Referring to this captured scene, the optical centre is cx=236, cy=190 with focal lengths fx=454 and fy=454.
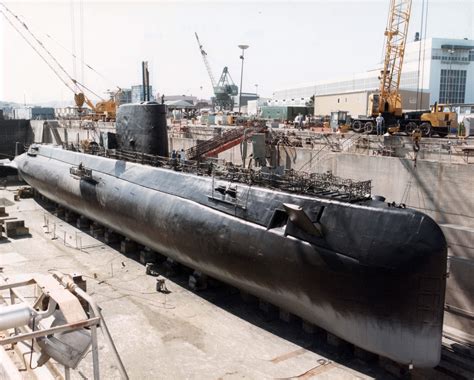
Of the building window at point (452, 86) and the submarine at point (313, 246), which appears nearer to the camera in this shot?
the submarine at point (313, 246)

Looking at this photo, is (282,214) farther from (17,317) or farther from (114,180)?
(114,180)

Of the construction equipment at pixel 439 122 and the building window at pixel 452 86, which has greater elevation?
the building window at pixel 452 86

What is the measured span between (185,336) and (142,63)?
48.0 feet

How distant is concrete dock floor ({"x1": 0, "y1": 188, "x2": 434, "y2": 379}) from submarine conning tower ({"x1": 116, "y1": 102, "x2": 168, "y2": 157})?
5.72 metres

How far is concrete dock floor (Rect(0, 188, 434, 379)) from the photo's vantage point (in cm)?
1091

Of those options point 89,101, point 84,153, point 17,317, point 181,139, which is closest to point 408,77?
point 89,101

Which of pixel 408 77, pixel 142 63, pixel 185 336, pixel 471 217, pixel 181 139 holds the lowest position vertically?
pixel 185 336

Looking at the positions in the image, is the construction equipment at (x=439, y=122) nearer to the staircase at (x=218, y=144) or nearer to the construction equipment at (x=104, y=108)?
the staircase at (x=218, y=144)

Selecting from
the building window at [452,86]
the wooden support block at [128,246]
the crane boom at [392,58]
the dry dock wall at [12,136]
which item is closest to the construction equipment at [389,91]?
the crane boom at [392,58]

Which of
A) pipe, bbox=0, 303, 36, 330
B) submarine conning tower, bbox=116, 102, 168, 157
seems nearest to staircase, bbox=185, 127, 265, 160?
submarine conning tower, bbox=116, 102, 168, 157

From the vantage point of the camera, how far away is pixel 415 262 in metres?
9.97

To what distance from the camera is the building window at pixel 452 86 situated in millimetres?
77375

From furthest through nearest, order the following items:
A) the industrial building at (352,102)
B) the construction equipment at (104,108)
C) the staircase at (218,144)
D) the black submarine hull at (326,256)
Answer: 1. the construction equipment at (104,108)
2. the industrial building at (352,102)
3. the staircase at (218,144)
4. the black submarine hull at (326,256)

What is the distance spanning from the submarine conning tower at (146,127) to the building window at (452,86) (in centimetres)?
6816
